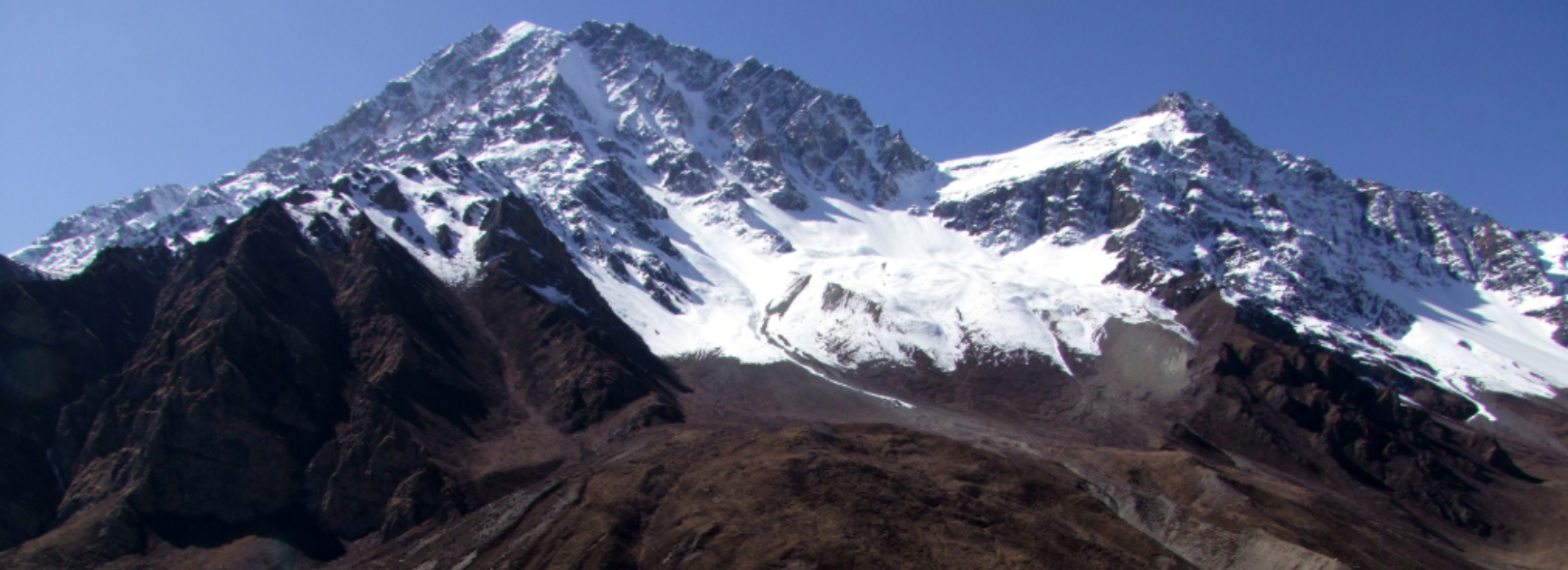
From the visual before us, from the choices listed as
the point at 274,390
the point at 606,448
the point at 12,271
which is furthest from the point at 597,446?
the point at 12,271

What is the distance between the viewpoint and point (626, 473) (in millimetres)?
103625

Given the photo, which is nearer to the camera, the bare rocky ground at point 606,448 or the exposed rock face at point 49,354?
the bare rocky ground at point 606,448

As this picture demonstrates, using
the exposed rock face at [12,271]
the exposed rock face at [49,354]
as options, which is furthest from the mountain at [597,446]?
the exposed rock face at [12,271]

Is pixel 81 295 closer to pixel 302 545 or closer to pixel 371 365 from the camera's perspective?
pixel 371 365

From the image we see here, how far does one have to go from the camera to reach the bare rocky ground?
3541 inches

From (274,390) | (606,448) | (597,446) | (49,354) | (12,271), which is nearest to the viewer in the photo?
(274,390)

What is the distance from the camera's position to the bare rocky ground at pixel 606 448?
295ft

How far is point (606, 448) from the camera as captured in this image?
13300 cm

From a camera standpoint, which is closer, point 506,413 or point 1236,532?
point 1236,532

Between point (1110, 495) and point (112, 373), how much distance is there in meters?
145

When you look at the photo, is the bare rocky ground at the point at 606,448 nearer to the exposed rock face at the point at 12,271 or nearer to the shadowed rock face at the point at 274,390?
the shadowed rock face at the point at 274,390

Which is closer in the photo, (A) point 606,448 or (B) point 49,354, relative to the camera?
(A) point 606,448

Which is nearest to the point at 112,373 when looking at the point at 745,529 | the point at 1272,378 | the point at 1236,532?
the point at 745,529

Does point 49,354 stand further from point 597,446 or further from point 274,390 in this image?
point 597,446
